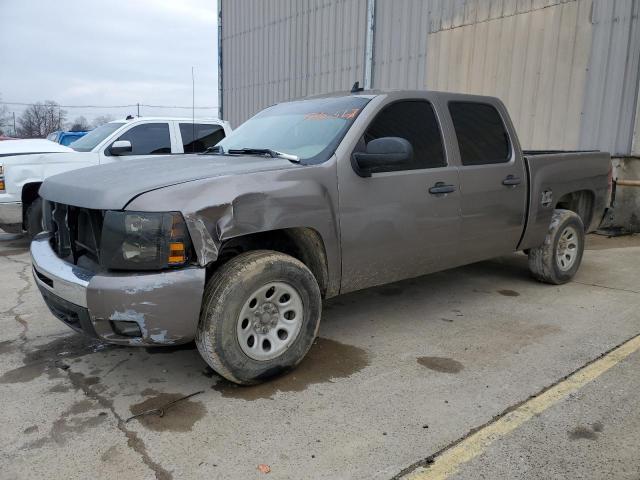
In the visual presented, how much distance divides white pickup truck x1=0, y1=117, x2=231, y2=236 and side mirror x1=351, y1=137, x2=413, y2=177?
11.5 ft

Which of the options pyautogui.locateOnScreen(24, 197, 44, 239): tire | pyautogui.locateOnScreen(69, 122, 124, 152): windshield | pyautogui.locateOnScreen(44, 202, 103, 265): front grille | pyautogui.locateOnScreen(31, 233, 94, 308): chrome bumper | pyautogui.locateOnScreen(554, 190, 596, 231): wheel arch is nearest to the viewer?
pyautogui.locateOnScreen(31, 233, 94, 308): chrome bumper

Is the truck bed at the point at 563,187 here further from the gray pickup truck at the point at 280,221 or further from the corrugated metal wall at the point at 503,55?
the corrugated metal wall at the point at 503,55

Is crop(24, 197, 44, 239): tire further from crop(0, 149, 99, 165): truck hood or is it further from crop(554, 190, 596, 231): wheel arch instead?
crop(554, 190, 596, 231): wheel arch

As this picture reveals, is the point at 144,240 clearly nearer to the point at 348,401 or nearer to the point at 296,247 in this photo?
the point at 296,247

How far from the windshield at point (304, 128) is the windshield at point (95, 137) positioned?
4.64 metres

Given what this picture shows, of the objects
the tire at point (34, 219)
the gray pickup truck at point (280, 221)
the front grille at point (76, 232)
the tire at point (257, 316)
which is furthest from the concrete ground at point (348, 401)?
the tire at point (34, 219)

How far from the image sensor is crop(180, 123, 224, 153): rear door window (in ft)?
29.1

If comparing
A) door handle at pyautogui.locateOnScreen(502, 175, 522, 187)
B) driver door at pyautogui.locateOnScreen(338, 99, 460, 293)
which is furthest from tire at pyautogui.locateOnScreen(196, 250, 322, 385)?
door handle at pyautogui.locateOnScreen(502, 175, 522, 187)

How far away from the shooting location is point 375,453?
101 inches

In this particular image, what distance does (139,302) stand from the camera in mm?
2803

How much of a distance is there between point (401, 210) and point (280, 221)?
1.05 metres

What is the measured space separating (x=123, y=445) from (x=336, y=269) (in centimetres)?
167

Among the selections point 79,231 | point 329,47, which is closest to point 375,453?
point 79,231

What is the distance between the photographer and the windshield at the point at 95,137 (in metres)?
8.32
